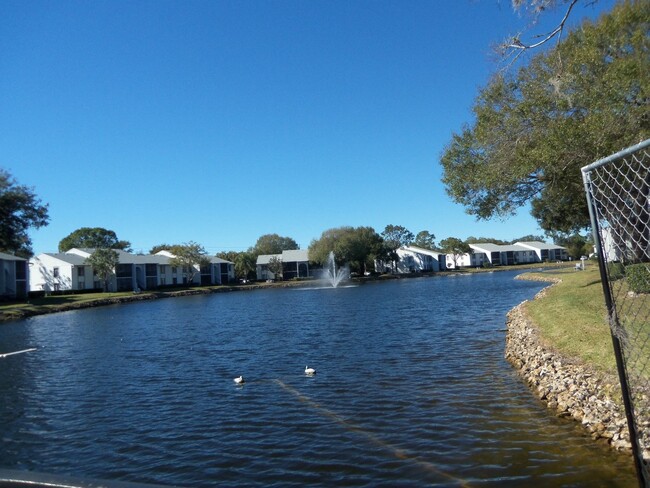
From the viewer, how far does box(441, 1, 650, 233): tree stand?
49.9 ft

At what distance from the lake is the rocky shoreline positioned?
25 centimetres

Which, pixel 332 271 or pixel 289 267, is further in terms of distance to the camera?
pixel 289 267

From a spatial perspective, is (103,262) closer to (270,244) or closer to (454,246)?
(270,244)

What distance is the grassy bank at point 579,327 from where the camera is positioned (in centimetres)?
1073

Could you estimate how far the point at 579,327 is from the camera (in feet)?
45.5

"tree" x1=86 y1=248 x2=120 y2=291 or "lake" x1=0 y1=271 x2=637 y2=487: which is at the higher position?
"tree" x1=86 y1=248 x2=120 y2=291

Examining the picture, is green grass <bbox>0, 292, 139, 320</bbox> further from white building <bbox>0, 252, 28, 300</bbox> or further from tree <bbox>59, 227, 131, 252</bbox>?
tree <bbox>59, 227, 131, 252</bbox>

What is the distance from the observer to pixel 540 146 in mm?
17141

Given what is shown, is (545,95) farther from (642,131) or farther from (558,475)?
(558,475)

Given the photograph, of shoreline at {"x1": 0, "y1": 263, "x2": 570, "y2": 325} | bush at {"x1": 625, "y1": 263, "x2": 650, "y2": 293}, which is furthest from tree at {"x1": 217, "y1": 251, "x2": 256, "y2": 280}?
bush at {"x1": 625, "y1": 263, "x2": 650, "y2": 293}

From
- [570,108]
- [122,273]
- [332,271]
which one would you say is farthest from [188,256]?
[570,108]

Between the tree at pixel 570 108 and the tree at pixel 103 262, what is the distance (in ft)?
218

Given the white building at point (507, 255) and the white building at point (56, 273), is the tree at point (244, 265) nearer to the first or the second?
the white building at point (56, 273)

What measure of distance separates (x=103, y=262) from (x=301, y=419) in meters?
72.5
